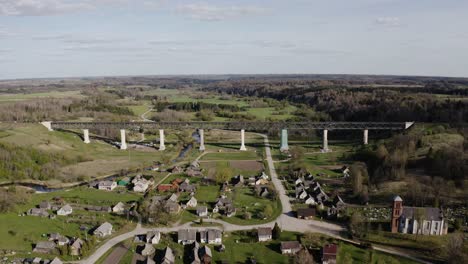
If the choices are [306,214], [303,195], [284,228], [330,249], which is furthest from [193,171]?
[330,249]

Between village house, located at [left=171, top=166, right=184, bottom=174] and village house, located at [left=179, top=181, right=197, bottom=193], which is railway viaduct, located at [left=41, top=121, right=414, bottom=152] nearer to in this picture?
village house, located at [left=171, top=166, right=184, bottom=174]

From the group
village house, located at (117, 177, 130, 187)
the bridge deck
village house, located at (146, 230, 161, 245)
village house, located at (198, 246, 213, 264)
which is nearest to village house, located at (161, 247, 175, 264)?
village house, located at (198, 246, 213, 264)

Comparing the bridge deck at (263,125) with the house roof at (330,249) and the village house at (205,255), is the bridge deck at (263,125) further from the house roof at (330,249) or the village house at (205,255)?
the house roof at (330,249)

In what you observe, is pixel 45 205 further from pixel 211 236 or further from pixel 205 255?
pixel 205 255

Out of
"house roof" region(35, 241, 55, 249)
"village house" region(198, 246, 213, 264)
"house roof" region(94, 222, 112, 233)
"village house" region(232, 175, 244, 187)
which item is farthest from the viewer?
"village house" region(232, 175, 244, 187)

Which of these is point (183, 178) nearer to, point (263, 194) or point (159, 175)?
point (159, 175)

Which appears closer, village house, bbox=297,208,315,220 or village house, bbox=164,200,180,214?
village house, bbox=297,208,315,220

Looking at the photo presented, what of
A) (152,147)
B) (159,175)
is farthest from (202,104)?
(159,175)
